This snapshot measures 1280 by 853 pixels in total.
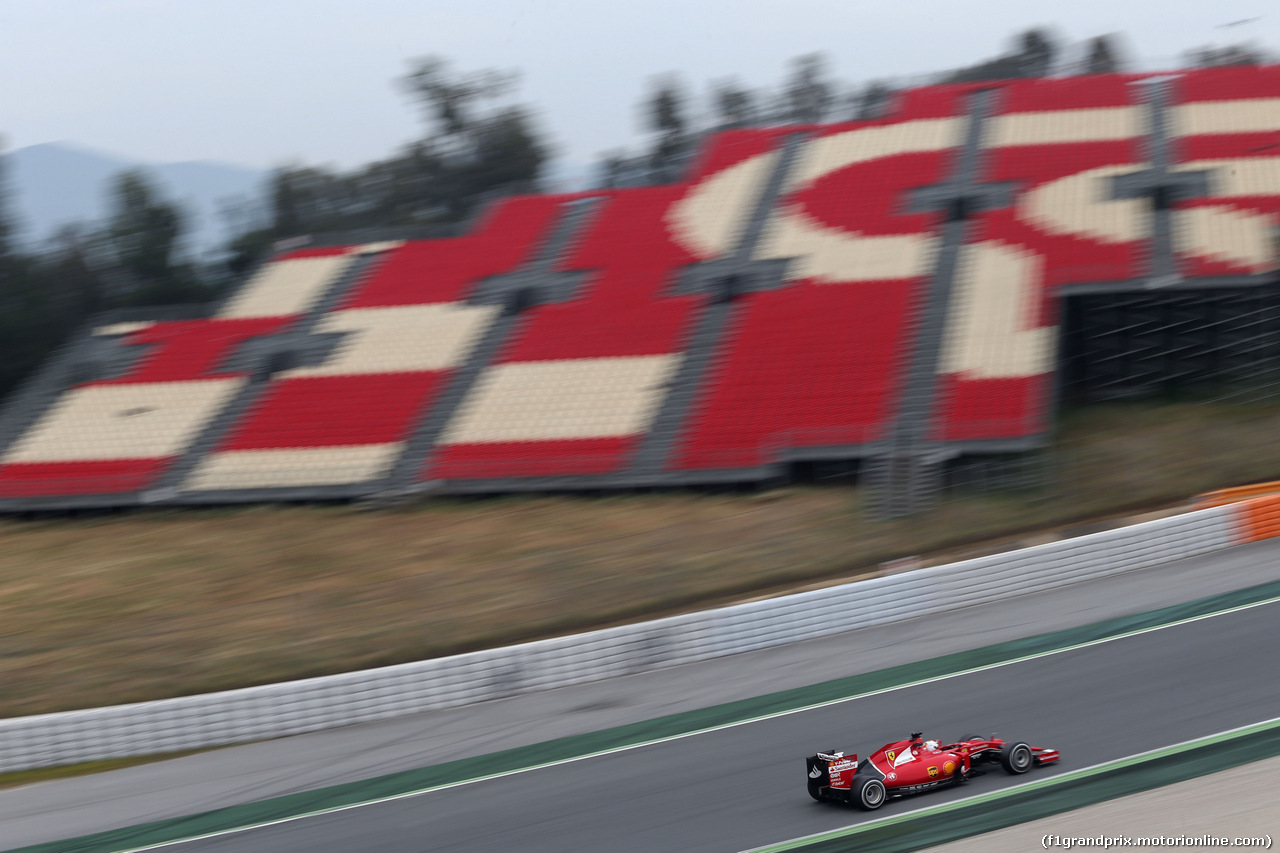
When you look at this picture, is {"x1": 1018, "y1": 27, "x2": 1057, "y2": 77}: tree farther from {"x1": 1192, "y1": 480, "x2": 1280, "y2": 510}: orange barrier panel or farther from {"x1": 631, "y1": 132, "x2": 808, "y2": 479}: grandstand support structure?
{"x1": 1192, "y1": 480, "x2": 1280, "y2": 510}: orange barrier panel

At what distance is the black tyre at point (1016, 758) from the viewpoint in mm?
9453

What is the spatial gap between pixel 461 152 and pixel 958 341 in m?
32.5

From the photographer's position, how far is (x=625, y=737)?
11859mm

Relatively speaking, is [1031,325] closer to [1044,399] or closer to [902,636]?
[1044,399]

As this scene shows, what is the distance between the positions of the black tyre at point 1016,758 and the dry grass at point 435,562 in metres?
6.61

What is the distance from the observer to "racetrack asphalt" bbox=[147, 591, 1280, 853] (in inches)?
378

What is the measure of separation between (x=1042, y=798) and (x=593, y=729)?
4.70 m

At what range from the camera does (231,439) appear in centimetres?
2789

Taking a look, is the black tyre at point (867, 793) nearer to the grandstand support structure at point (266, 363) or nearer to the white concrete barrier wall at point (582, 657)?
the white concrete barrier wall at point (582, 657)

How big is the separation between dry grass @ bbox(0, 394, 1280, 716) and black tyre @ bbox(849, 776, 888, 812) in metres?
6.45

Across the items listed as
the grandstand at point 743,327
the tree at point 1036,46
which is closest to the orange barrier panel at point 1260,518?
the grandstand at point 743,327

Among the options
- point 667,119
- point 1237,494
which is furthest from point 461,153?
point 1237,494

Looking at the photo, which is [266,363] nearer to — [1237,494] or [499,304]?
[499,304]

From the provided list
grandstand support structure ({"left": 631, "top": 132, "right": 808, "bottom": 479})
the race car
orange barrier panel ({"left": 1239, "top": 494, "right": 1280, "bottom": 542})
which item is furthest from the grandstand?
the race car
